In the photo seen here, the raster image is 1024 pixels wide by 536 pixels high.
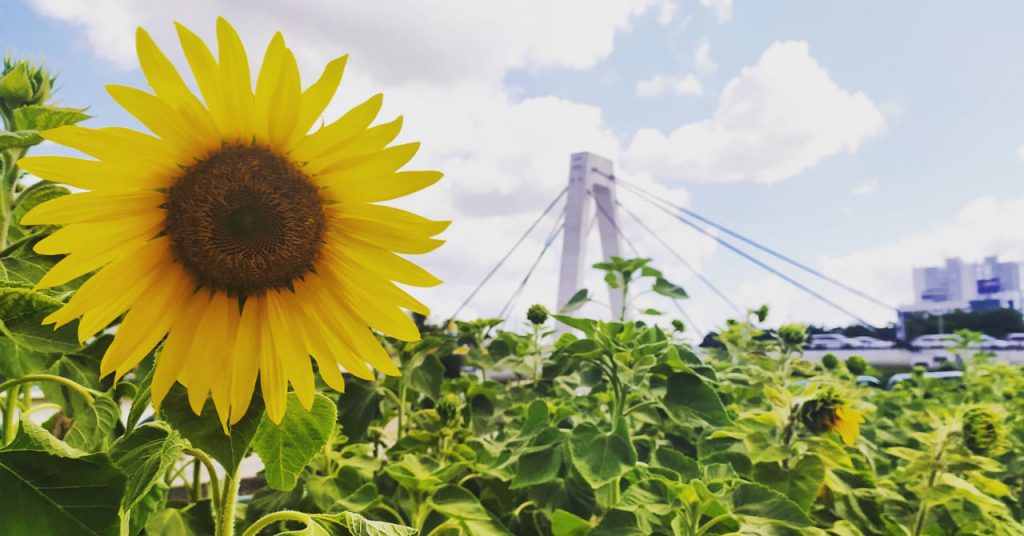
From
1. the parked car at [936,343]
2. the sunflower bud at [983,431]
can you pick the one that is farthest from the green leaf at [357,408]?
the parked car at [936,343]

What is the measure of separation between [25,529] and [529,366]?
1678 mm

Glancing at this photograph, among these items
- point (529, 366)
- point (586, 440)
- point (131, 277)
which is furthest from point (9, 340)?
point (529, 366)

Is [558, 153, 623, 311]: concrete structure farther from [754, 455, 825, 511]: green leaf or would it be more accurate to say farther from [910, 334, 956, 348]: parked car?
[754, 455, 825, 511]: green leaf

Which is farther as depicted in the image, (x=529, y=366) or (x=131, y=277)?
(x=529, y=366)

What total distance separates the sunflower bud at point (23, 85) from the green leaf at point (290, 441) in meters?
0.57

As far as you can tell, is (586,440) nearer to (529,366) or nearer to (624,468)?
(624,468)

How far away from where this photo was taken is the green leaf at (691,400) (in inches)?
44.0

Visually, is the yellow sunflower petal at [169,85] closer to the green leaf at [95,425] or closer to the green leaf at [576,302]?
the green leaf at [95,425]

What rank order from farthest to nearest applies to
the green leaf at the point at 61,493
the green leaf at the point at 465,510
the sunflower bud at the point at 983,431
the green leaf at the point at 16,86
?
the sunflower bud at the point at 983,431 → the green leaf at the point at 465,510 → the green leaf at the point at 16,86 → the green leaf at the point at 61,493

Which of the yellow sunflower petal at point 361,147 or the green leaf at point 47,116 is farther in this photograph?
the green leaf at point 47,116

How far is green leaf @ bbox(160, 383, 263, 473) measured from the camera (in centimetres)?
51

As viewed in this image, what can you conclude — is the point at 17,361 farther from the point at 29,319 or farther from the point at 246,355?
the point at 246,355

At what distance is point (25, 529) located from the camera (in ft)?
1.59

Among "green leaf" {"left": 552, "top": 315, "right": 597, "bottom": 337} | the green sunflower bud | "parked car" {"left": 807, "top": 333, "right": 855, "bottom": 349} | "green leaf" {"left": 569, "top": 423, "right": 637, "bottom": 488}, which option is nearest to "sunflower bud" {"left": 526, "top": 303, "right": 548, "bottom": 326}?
the green sunflower bud
